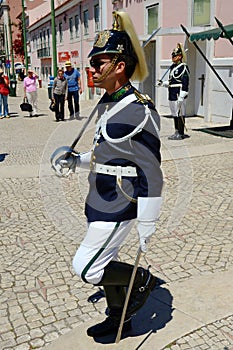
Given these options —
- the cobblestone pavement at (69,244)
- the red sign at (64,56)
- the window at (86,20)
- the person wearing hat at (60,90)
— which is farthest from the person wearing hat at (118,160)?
the red sign at (64,56)

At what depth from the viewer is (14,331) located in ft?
9.23

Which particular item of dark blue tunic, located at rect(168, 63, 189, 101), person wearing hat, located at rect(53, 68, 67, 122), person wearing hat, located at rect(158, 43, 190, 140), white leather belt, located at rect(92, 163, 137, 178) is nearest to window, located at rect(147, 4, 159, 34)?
person wearing hat, located at rect(53, 68, 67, 122)

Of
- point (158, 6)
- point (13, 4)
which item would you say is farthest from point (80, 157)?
point (13, 4)

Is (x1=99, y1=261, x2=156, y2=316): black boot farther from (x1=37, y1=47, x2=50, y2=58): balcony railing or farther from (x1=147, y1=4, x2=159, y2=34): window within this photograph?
(x1=37, y1=47, x2=50, y2=58): balcony railing

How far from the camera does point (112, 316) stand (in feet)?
8.96

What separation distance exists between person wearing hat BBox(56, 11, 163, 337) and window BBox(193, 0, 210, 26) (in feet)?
35.2

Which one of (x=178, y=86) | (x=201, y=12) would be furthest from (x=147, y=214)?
(x=201, y=12)

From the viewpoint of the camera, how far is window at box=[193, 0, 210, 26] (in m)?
12.0

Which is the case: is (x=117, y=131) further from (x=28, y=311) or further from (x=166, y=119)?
(x=166, y=119)

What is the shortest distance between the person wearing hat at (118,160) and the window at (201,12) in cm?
1071

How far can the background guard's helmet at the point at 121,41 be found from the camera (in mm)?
2279

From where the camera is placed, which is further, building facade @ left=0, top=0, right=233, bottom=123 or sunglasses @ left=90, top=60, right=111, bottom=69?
building facade @ left=0, top=0, right=233, bottom=123

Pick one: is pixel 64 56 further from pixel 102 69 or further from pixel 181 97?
pixel 102 69

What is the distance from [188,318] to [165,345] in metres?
0.34
